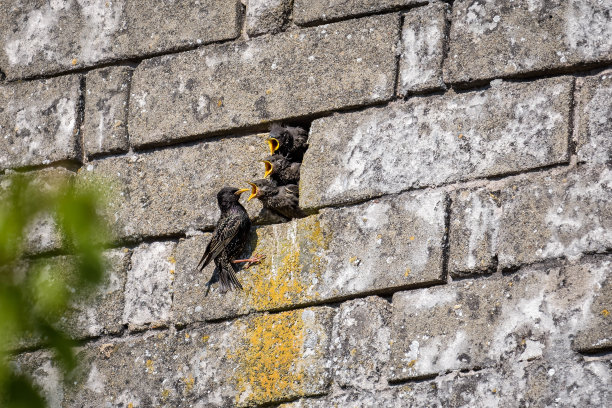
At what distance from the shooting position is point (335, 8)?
5133 mm

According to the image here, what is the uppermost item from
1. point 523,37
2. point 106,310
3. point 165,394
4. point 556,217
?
point 523,37

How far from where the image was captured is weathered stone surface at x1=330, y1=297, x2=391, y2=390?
4.43m

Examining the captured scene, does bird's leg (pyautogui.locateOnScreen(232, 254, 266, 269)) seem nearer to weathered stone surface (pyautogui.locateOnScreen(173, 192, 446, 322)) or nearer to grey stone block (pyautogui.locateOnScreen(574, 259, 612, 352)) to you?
weathered stone surface (pyautogui.locateOnScreen(173, 192, 446, 322))

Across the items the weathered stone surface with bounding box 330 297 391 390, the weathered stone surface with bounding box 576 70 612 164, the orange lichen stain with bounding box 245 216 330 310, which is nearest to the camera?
the weathered stone surface with bounding box 576 70 612 164

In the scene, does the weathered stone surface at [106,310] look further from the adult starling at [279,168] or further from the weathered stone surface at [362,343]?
the weathered stone surface at [362,343]

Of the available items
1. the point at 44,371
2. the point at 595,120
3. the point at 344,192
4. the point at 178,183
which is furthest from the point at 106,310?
the point at 595,120

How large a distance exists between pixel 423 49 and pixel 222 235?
4.10 feet

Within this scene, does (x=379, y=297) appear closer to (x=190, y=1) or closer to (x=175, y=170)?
(x=175, y=170)

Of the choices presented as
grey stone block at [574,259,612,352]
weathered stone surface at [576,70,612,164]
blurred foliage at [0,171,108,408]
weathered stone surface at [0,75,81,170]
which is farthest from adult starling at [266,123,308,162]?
blurred foliage at [0,171,108,408]

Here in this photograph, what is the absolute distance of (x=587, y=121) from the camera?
14.4 feet

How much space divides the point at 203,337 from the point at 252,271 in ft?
1.23

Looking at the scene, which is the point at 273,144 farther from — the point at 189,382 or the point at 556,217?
the point at 556,217

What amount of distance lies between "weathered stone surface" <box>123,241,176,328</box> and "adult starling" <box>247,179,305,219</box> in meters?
0.53

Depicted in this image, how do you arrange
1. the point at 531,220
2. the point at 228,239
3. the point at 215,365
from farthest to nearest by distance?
the point at 228,239
the point at 215,365
the point at 531,220
